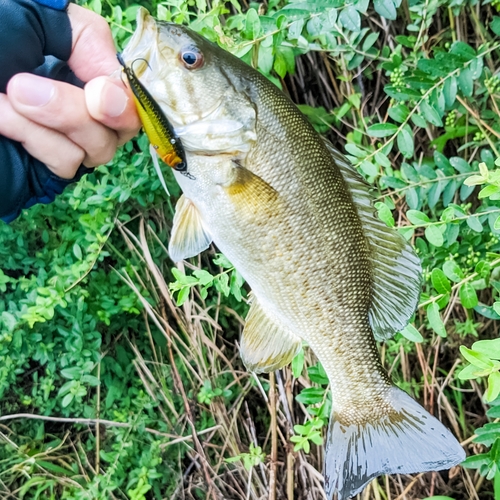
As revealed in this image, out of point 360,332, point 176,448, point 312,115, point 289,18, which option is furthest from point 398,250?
point 176,448

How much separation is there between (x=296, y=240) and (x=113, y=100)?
0.41 metres

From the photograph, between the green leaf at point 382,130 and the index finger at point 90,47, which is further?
the green leaf at point 382,130

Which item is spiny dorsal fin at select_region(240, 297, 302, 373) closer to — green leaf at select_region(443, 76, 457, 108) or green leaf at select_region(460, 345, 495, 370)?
green leaf at select_region(460, 345, 495, 370)

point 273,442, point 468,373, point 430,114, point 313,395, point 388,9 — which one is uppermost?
point 388,9

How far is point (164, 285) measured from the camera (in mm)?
1837

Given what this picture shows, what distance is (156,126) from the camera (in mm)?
819

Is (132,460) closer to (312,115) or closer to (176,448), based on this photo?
(176,448)

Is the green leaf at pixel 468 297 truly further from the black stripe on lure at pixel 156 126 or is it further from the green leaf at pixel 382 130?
the black stripe on lure at pixel 156 126

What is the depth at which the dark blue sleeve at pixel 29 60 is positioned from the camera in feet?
2.95

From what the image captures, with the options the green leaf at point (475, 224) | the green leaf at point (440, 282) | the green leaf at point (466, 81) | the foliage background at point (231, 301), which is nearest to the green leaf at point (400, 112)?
the foliage background at point (231, 301)

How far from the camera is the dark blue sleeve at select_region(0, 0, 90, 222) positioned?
0.90 m

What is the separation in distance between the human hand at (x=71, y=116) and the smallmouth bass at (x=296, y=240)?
0.25 feet

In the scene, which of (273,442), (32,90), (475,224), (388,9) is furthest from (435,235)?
(273,442)

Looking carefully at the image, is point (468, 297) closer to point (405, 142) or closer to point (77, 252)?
point (405, 142)
